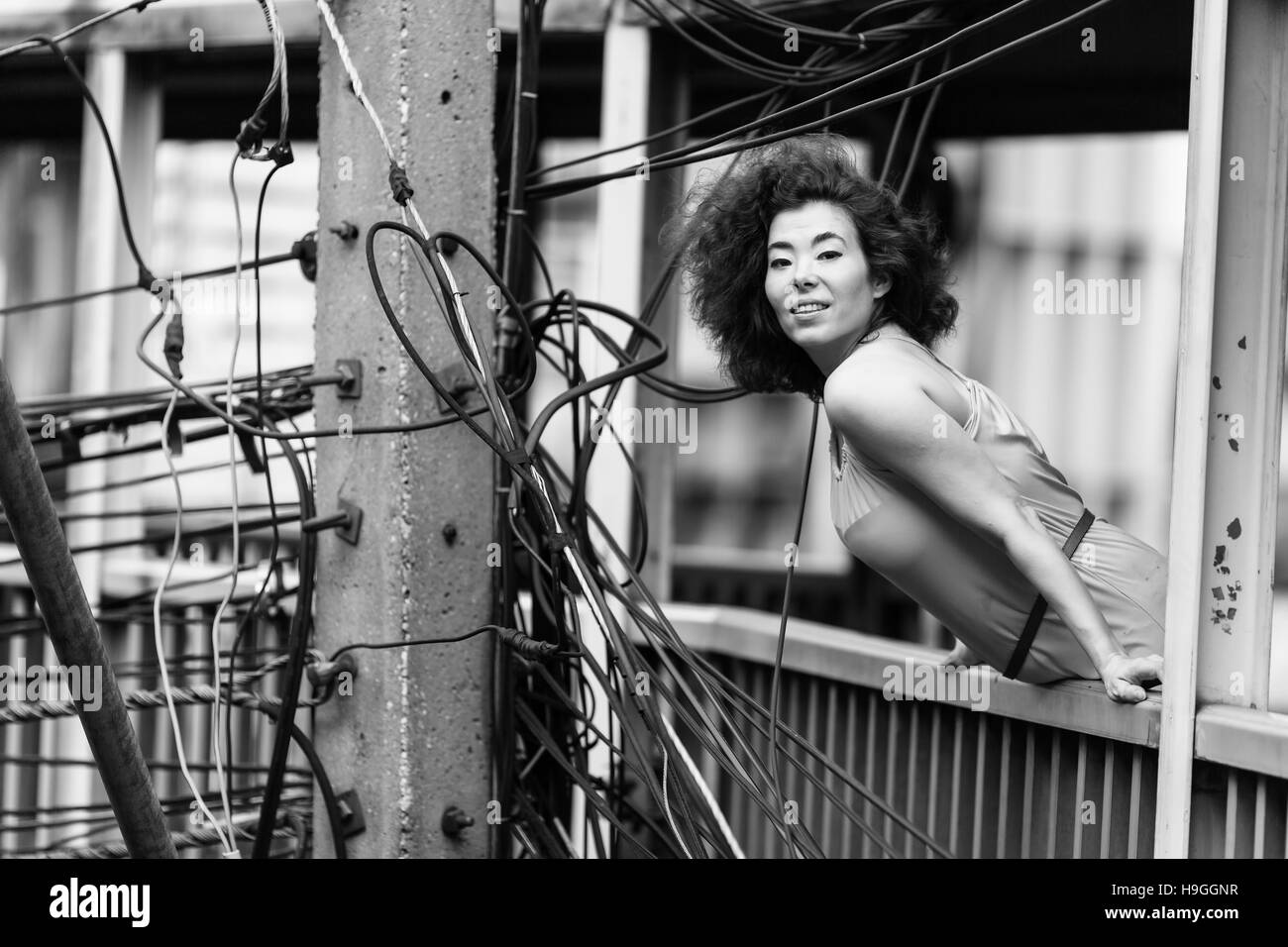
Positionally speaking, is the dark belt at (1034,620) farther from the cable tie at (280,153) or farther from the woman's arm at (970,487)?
the cable tie at (280,153)

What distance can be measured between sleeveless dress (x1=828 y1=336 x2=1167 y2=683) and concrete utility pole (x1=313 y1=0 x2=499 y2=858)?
0.72 metres

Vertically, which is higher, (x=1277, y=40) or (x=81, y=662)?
(x=1277, y=40)

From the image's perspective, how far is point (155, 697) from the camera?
2900mm

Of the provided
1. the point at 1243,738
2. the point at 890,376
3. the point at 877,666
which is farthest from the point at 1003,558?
the point at 877,666

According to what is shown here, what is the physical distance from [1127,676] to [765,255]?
99 centimetres

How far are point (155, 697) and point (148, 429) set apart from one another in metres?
1.76

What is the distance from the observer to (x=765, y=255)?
2.49 metres

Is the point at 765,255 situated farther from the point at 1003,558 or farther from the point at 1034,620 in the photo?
the point at 1034,620

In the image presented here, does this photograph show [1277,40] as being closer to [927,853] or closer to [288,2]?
[927,853]

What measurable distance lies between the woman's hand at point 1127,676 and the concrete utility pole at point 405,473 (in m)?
1.08

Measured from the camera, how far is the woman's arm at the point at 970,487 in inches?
82.2

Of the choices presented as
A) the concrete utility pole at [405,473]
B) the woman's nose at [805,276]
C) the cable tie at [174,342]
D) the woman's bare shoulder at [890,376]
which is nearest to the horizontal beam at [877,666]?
the woman's bare shoulder at [890,376]
